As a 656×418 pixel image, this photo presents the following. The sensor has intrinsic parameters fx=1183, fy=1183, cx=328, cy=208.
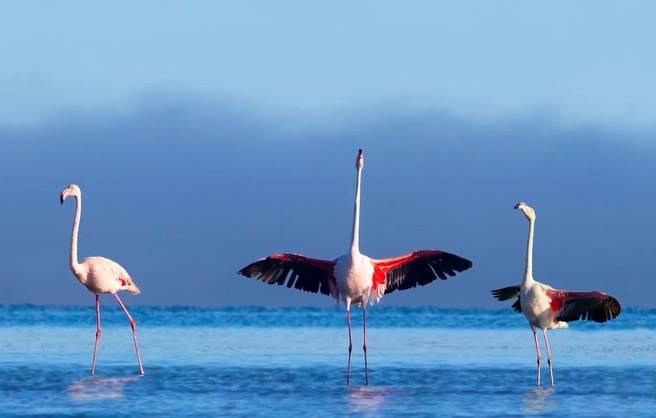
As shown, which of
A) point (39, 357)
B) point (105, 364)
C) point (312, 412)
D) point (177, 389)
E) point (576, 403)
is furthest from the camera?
point (39, 357)

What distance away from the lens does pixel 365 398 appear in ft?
40.4

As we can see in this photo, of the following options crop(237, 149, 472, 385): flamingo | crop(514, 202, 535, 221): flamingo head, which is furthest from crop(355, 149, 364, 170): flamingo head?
crop(514, 202, 535, 221): flamingo head

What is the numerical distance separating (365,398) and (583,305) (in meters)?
3.25

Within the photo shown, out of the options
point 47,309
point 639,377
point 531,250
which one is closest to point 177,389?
point 531,250

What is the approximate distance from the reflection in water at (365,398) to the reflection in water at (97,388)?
2436 mm

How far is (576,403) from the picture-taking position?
12.2 metres

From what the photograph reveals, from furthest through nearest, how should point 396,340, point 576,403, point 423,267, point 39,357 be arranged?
point 396,340, point 39,357, point 423,267, point 576,403

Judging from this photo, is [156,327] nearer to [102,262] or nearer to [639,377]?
[102,262]

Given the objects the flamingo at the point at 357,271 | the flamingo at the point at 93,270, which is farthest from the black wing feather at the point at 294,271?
the flamingo at the point at 93,270

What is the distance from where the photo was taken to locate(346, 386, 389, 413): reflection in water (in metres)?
11.5

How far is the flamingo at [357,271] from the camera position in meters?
14.2

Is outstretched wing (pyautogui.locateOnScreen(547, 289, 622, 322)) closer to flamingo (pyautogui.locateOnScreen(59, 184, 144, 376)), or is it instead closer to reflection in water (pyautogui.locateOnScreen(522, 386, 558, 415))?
reflection in water (pyautogui.locateOnScreen(522, 386, 558, 415))

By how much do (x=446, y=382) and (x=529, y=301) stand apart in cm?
138

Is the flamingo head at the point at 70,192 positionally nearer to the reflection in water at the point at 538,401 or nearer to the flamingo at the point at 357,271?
the flamingo at the point at 357,271
